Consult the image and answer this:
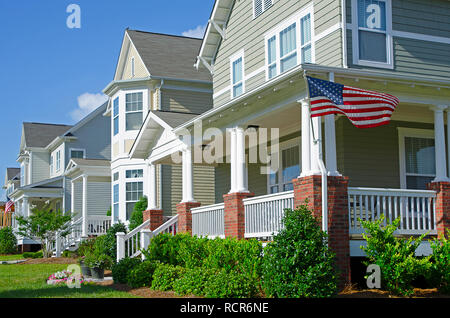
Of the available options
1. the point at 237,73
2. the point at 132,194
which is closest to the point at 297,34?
the point at 237,73

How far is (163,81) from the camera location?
2473 cm

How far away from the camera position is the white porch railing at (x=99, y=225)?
28.1 metres

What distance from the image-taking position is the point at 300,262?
10.4 metres

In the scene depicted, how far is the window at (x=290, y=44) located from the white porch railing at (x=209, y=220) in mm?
Result: 4453

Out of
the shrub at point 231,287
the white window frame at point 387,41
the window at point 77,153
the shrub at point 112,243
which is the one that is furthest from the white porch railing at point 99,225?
the shrub at point 231,287

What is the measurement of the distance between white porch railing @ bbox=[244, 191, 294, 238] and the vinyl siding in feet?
37.9

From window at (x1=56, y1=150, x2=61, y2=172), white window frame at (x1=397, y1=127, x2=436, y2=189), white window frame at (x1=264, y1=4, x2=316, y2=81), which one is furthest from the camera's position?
window at (x1=56, y1=150, x2=61, y2=172)

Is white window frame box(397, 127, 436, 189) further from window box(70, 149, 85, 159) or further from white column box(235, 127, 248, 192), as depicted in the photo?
window box(70, 149, 85, 159)

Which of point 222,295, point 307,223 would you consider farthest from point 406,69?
point 222,295

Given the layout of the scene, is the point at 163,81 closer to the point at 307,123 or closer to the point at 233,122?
the point at 233,122

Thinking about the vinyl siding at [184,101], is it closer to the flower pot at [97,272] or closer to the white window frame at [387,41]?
the flower pot at [97,272]

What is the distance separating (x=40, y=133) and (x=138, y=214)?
2576 centimetres

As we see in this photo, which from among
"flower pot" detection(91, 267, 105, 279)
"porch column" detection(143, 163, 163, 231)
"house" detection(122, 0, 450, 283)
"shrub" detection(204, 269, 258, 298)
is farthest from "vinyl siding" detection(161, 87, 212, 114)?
"shrub" detection(204, 269, 258, 298)

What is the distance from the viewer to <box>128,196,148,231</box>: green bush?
2267 cm
